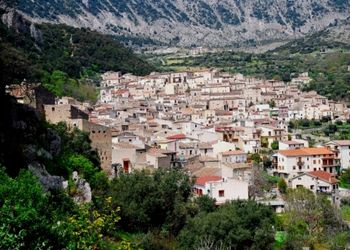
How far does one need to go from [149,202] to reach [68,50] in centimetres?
5568

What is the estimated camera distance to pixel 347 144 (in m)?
51.9

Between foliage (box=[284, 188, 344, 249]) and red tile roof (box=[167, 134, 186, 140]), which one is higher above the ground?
red tile roof (box=[167, 134, 186, 140])

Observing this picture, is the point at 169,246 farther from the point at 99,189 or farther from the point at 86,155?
the point at 86,155

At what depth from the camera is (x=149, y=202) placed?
28250mm

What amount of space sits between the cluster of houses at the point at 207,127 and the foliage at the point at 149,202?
188 inches

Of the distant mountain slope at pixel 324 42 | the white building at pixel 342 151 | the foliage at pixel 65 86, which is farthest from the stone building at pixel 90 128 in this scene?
the distant mountain slope at pixel 324 42

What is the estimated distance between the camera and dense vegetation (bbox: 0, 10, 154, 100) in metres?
60.9

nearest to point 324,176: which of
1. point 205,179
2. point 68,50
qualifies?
point 205,179

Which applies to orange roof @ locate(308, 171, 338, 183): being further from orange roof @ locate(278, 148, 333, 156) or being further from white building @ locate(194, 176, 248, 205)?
white building @ locate(194, 176, 248, 205)

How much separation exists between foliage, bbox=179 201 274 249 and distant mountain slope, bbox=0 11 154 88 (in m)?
25.9

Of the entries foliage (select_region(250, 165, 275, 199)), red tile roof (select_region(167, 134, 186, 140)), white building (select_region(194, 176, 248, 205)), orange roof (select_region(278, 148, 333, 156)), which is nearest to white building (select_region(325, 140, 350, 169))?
orange roof (select_region(278, 148, 333, 156))

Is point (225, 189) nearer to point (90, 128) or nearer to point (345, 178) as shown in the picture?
point (90, 128)

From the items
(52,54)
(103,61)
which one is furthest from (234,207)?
(103,61)

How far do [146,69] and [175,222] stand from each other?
74269 mm
